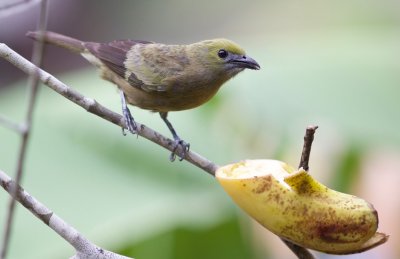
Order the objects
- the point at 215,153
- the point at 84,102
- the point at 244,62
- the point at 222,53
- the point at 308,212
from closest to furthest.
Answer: the point at 308,212 → the point at 84,102 → the point at 244,62 → the point at 222,53 → the point at 215,153

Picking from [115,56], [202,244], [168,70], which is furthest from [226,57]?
[202,244]

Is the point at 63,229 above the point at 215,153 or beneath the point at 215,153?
above

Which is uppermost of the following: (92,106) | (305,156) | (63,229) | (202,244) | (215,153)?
(305,156)

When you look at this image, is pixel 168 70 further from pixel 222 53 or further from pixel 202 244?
pixel 202 244

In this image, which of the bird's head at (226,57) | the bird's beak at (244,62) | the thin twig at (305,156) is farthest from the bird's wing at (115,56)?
the thin twig at (305,156)

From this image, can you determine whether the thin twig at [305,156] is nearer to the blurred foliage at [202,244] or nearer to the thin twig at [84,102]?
the thin twig at [84,102]

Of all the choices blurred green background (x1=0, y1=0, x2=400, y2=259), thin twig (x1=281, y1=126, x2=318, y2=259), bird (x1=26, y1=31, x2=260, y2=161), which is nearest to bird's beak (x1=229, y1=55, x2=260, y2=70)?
bird (x1=26, y1=31, x2=260, y2=161)

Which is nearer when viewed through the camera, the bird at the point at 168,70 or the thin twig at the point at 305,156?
the thin twig at the point at 305,156

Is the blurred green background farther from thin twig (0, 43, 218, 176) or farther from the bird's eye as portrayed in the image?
thin twig (0, 43, 218, 176)
